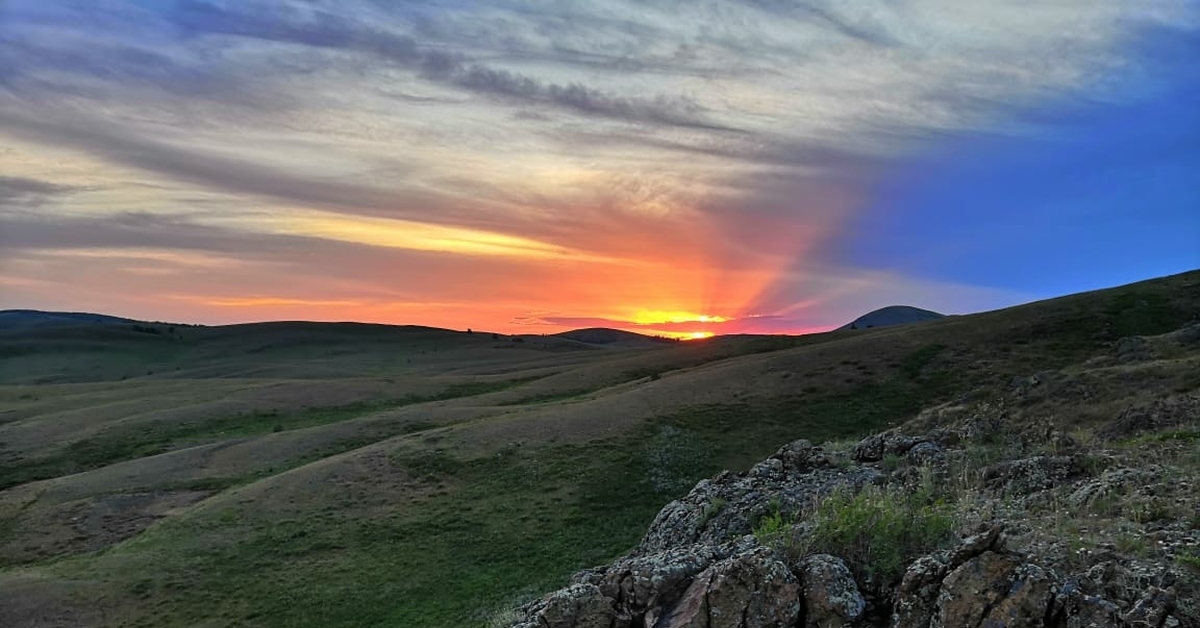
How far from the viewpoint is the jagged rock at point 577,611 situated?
9.81 metres

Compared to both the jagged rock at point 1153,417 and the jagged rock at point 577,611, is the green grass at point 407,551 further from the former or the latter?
the jagged rock at point 1153,417

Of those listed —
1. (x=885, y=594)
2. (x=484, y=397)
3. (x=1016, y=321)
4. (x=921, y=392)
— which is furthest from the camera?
(x=484, y=397)

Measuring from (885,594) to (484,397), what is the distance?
5757cm

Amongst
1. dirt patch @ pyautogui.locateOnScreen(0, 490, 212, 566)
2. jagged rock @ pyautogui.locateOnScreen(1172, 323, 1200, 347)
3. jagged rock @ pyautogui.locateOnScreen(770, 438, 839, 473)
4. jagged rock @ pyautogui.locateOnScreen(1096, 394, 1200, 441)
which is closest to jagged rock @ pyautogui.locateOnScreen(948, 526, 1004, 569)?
jagged rock @ pyautogui.locateOnScreen(770, 438, 839, 473)

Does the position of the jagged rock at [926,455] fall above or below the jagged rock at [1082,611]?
above

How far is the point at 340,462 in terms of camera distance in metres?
39.9

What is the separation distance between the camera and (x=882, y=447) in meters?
18.4

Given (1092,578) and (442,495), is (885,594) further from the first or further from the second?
(442,495)

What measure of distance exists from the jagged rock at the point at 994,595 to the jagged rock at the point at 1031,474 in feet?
17.4

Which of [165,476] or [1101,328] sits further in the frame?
[1101,328]

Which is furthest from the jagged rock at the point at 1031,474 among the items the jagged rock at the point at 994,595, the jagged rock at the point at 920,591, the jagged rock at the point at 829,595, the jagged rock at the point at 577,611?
the jagged rock at the point at 577,611

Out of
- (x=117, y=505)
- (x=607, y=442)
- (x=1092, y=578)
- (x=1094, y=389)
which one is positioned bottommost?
(x=117, y=505)

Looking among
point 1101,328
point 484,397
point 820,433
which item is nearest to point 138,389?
point 484,397

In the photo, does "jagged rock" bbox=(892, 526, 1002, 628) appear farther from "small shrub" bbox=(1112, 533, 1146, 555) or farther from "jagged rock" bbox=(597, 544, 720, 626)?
"jagged rock" bbox=(597, 544, 720, 626)
